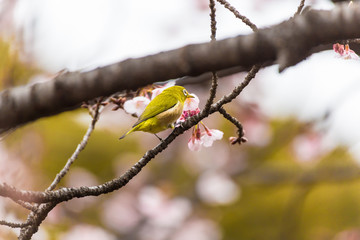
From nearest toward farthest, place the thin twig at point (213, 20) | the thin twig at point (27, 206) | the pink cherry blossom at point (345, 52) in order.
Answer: the thin twig at point (213, 20), the thin twig at point (27, 206), the pink cherry blossom at point (345, 52)

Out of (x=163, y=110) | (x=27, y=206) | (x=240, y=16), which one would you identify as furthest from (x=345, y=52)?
(x=27, y=206)

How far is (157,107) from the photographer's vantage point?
2240 mm

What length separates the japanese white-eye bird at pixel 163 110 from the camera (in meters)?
2.21

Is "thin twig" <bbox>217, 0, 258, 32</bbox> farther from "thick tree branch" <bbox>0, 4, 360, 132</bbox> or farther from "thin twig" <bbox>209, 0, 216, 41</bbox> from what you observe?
"thick tree branch" <bbox>0, 4, 360, 132</bbox>

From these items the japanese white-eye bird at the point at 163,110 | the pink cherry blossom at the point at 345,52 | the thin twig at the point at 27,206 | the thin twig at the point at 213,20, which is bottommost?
the thin twig at the point at 27,206

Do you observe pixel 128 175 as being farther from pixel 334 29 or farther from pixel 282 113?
pixel 282 113

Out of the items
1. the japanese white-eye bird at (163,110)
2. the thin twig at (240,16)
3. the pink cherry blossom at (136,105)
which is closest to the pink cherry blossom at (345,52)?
the thin twig at (240,16)

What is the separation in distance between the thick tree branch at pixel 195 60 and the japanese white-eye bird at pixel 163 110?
1.15m

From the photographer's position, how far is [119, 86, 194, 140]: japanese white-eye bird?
2211 millimetres

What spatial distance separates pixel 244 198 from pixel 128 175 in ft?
28.3

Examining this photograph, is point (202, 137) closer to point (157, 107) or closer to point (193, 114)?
point (193, 114)

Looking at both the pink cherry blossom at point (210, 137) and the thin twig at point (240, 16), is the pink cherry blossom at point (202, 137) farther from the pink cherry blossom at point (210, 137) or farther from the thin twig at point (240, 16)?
the thin twig at point (240, 16)

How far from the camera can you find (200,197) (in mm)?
7336

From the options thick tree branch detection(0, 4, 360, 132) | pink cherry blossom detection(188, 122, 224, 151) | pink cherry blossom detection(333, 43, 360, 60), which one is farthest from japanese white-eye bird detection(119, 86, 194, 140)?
thick tree branch detection(0, 4, 360, 132)
